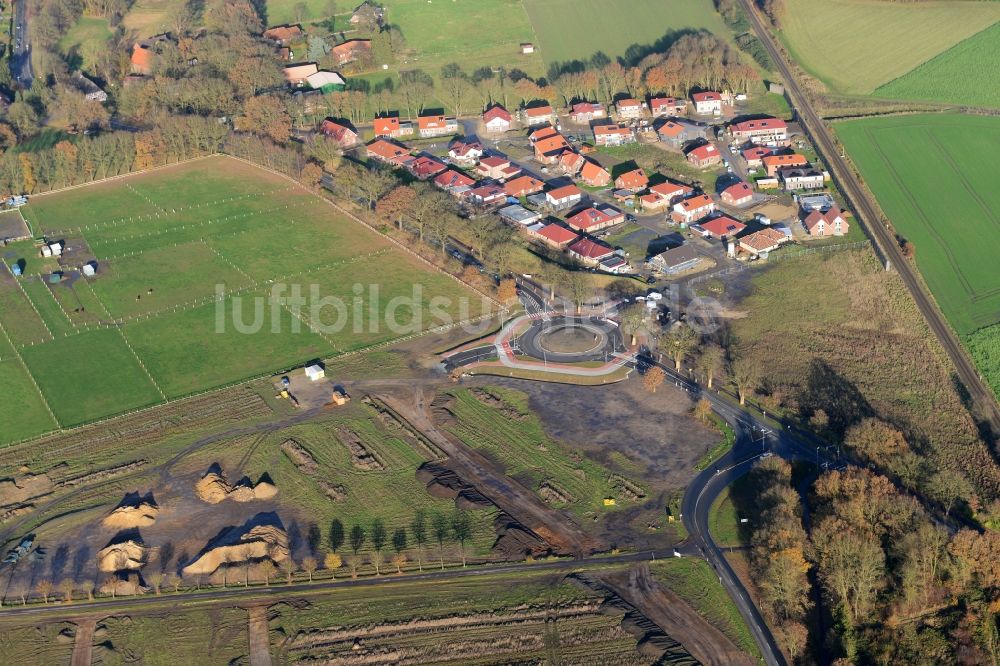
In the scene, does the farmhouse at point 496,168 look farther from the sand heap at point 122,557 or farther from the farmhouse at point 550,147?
the sand heap at point 122,557

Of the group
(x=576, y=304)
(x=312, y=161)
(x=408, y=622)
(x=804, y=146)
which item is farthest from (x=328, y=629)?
(x=804, y=146)

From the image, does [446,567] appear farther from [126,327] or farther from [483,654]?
[126,327]

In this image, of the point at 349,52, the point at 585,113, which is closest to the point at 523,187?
the point at 585,113

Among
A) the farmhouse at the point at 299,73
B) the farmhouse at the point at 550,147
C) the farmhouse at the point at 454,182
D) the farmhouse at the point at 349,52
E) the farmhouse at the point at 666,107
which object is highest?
the farmhouse at the point at 349,52

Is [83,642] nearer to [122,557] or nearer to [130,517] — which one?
[122,557]

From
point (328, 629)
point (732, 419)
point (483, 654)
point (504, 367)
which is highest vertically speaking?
point (504, 367)

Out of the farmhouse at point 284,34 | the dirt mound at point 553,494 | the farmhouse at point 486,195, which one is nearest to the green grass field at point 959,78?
the farmhouse at point 486,195
